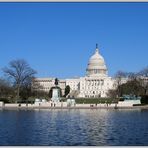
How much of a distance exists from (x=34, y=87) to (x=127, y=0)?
247 ft

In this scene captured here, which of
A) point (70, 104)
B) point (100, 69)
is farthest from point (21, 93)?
point (100, 69)

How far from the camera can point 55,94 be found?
84.5 meters

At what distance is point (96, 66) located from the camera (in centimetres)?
16562

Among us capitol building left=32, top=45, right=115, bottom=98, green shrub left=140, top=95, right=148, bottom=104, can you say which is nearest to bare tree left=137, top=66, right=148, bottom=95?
green shrub left=140, top=95, right=148, bottom=104

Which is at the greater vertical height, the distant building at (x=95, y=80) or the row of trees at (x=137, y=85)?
the distant building at (x=95, y=80)

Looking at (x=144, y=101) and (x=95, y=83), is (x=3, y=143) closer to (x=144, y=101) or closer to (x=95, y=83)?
(x=144, y=101)

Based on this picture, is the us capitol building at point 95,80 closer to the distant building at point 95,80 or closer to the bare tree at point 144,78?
the distant building at point 95,80

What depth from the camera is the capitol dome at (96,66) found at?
6531 inches

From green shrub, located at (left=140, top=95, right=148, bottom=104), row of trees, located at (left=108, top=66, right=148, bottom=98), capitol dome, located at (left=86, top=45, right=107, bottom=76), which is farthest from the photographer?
capitol dome, located at (left=86, top=45, right=107, bottom=76)

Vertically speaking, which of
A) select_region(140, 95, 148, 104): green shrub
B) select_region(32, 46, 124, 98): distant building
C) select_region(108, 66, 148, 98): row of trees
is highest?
select_region(32, 46, 124, 98): distant building

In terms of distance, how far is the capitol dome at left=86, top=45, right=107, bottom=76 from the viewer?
165875 millimetres

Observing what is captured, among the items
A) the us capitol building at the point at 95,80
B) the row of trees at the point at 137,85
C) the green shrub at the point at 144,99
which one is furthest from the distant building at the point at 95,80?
the green shrub at the point at 144,99

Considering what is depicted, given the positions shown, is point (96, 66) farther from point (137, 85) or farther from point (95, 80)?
point (137, 85)

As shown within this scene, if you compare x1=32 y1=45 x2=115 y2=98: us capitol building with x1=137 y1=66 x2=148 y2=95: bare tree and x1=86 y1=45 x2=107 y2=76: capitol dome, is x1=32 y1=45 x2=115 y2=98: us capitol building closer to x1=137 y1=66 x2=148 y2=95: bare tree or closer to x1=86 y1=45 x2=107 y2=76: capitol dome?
x1=86 y1=45 x2=107 y2=76: capitol dome
